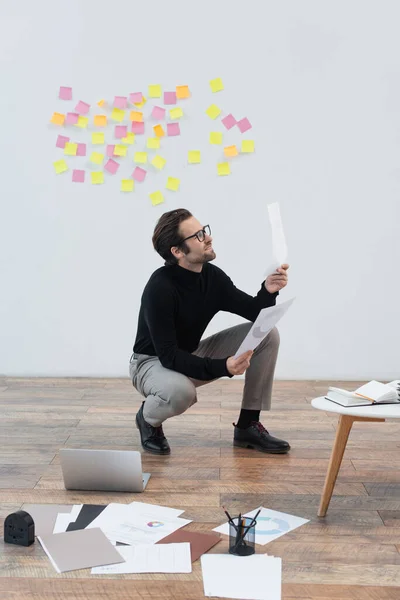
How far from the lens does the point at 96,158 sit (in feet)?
14.4

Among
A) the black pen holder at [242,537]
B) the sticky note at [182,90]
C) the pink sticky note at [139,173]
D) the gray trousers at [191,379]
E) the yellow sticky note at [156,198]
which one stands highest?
the sticky note at [182,90]

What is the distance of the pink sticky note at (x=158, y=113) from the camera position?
434 cm

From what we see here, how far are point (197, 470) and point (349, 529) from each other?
0.67 m

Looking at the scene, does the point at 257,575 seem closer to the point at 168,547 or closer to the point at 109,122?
the point at 168,547

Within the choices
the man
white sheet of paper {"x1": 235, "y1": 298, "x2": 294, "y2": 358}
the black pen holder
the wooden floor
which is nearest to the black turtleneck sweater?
the man

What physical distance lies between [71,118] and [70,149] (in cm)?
16

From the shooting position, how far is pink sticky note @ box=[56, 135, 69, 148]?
4.38 m

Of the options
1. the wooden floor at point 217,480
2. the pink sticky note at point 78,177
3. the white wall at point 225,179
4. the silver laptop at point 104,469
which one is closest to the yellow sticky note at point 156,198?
the white wall at point 225,179

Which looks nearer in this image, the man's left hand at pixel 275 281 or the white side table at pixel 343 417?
the white side table at pixel 343 417

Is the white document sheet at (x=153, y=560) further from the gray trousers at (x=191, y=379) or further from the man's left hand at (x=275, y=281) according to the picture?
the man's left hand at (x=275, y=281)

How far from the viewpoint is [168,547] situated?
6.72 feet

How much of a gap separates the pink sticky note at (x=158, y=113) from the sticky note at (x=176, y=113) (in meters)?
0.04

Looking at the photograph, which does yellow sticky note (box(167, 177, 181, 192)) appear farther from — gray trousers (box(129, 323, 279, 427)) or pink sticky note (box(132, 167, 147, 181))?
gray trousers (box(129, 323, 279, 427))

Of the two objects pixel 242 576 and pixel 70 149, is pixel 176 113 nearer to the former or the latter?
pixel 70 149
